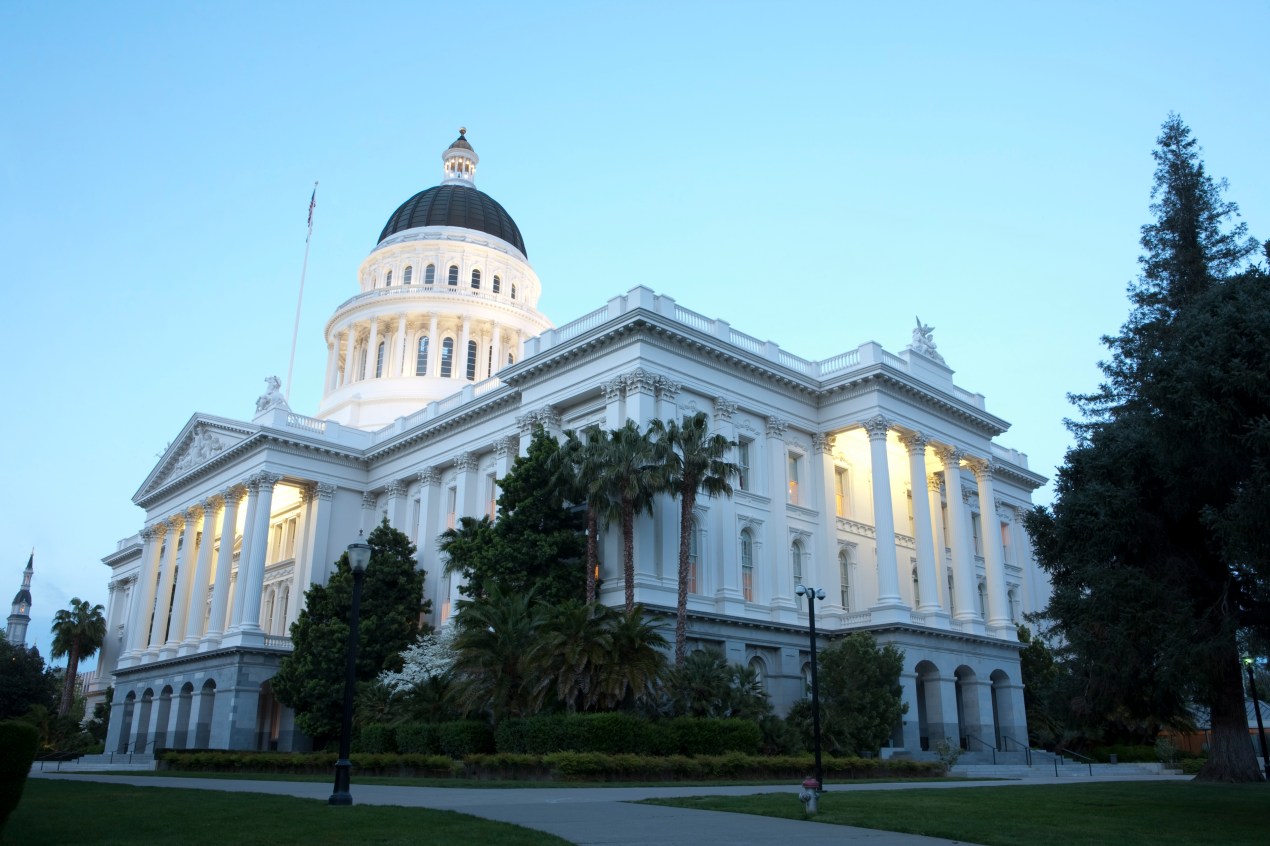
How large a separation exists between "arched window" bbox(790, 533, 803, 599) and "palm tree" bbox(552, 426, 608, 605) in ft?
34.8

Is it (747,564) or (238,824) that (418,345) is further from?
(238,824)

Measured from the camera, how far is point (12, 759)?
1262 centimetres

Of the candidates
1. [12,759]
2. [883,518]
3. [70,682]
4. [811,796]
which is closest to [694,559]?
[883,518]

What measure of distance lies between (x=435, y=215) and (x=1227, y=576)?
208ft

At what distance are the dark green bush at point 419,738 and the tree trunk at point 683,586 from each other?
856 cm

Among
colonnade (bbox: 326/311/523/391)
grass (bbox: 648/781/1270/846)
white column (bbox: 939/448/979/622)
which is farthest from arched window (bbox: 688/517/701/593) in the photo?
colonnade (bbox: 326/311/523/391)

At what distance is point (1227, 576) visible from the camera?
24297mm

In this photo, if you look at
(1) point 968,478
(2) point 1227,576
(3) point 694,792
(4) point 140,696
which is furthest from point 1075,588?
(4) point 140,696

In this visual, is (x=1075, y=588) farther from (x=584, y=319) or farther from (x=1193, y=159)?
(x=584, y=319)

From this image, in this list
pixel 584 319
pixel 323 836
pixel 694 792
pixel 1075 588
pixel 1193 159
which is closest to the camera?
pixel 323 836

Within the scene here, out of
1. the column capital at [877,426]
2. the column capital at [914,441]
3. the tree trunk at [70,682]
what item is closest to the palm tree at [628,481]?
the column capital at [877,426]

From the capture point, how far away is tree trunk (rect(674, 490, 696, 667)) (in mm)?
36281

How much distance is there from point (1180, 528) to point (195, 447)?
55201 mm

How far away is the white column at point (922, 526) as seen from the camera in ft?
153
